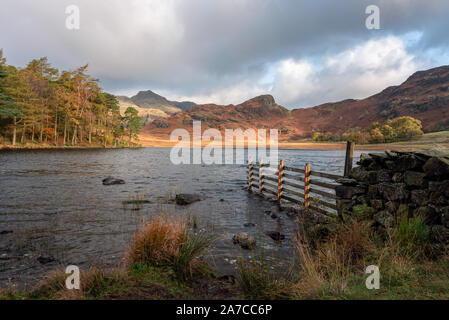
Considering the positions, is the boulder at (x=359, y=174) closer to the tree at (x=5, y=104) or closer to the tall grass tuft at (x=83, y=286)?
the tall grass tuft at (x=83, y=286)

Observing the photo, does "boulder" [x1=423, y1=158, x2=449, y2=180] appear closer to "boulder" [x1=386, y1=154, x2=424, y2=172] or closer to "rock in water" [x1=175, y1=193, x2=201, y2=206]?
"boulder" [x1=386, y1=154, x2=424, y2=172]

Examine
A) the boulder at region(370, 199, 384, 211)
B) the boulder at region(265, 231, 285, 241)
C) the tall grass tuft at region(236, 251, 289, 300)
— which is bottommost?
the boulder at region(265, 231, 285, 241)

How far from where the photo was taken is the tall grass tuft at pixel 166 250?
13.3 feet

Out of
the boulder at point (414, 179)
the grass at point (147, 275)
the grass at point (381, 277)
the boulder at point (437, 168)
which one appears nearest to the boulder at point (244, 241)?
the grass at point (147, 275)

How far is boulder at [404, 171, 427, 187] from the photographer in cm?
503

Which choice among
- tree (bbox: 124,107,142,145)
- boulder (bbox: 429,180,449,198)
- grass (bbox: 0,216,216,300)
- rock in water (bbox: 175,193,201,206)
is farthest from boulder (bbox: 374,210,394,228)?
tree (bbox: 124,107,142,145)

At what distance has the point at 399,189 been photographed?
546 centimetres

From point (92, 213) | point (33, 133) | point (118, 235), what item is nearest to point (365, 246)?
point (118, 235)

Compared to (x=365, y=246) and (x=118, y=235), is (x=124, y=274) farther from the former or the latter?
(x=365, y=246)

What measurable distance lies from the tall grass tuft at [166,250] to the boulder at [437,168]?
486cm

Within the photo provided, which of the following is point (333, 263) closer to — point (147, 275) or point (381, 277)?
point (381, 277)

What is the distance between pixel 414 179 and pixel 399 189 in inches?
16.7

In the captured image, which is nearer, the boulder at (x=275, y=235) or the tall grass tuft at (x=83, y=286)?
the tall grass tuft at (x=83, y=286)

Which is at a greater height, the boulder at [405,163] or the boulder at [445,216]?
the boulder at [405,163]
